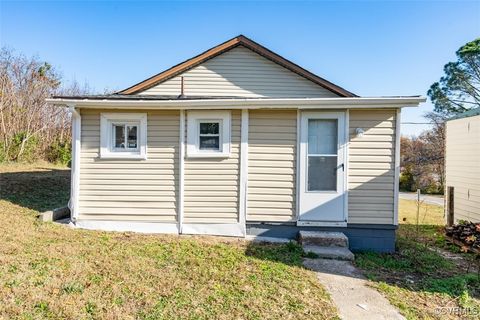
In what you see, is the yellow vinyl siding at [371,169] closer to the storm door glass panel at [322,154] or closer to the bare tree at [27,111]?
the storm door glass panel at [322,154]

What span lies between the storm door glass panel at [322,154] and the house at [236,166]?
19 millimetres

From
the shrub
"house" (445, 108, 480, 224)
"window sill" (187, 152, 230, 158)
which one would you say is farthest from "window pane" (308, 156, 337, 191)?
the shrub

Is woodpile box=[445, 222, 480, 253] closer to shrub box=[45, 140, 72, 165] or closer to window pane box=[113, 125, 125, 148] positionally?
window pane box=[113, 125, 125, 148]

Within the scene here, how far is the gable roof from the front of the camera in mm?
8148

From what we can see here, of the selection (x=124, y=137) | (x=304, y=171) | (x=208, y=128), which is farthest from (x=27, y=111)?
(x=304, y=171)

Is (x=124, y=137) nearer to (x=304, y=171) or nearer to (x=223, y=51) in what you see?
(x=304, y=171)

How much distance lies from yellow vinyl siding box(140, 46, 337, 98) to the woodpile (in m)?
4.49

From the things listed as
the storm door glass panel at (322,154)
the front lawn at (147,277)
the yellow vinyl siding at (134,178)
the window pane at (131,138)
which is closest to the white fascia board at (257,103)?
the yellow vinyl siding at (134,178)

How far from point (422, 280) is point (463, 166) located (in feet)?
15.8

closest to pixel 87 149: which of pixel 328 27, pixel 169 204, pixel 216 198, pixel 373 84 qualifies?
pixel 169 204

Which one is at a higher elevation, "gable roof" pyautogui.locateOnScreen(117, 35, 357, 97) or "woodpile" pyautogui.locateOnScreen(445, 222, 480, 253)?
"gable roof" pyautogui.locateOnScreen(117, 35, 357, 97)

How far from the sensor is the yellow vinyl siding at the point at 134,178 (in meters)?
5.56

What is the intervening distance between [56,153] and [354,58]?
14.7 meters

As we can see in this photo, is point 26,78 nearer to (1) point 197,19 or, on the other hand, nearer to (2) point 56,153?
(2) point 56,153
